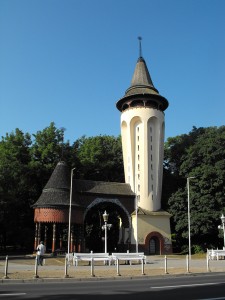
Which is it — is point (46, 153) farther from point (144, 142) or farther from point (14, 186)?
point (144, 142)

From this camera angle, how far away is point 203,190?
4819cm

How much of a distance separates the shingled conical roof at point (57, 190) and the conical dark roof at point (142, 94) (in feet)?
48.4

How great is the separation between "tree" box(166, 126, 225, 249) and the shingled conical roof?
16.4 metres

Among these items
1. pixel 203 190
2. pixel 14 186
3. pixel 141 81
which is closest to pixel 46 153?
pixel 14 186

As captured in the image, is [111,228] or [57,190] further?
[111,228]

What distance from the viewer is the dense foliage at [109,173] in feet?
150

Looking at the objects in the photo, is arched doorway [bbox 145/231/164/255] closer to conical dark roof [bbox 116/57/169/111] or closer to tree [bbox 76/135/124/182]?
tree [bbox 76/135/124/182]

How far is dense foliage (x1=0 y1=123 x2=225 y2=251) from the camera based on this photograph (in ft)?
150

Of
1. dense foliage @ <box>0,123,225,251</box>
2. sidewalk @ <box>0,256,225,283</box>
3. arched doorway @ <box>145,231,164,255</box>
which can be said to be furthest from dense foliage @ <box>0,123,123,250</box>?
sidewalk @ <box>0,256,225,283</box>

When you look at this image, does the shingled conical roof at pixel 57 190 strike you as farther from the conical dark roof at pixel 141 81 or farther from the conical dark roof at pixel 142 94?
the conical dark roof at pixel 141 81

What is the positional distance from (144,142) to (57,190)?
48.1 ft

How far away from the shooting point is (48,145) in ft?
177

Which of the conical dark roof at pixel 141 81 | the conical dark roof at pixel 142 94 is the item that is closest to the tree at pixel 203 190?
the conical dark roof at pixel 142 94

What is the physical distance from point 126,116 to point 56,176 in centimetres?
1474
